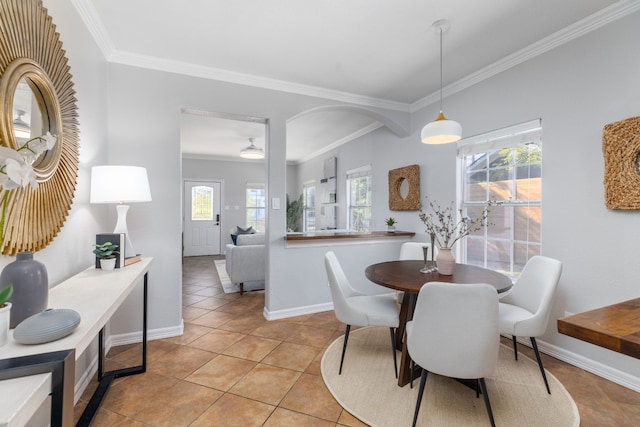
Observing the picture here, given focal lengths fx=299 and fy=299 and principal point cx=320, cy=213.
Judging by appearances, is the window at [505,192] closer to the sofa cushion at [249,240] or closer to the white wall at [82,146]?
the sofa cushion at [249,240]

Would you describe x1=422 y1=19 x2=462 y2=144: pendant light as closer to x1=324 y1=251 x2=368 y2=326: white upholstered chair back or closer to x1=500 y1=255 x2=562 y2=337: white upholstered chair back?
x1=500 y1=255 x2=562 y2=337: white upholstered chair back

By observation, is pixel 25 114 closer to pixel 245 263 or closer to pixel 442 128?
pixel 442 128

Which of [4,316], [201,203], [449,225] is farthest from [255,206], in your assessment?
[4,316]

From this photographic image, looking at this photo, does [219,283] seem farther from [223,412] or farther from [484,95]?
[484,95]

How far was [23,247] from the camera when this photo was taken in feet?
4.25

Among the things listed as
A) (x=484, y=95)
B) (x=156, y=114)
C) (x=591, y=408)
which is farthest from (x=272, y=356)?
(x=484, y=95)

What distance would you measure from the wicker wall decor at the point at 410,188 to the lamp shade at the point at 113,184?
303 centimetres

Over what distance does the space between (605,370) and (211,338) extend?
121 inches

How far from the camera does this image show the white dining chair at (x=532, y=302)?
1905 mm

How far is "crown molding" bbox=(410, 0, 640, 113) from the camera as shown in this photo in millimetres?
2012

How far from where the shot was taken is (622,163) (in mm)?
1968

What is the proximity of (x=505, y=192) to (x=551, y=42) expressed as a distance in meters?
1.27

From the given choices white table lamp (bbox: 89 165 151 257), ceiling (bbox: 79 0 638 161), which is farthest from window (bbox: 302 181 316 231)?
white table lamp (bbox: 89 165 151 257)

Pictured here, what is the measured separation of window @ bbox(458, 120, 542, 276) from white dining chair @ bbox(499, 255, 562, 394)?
1.71ft
